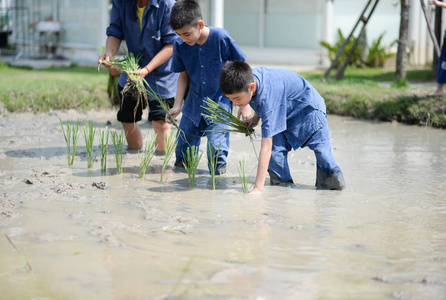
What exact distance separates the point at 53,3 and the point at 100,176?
1085 centimetres

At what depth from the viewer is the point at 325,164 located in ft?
14.6

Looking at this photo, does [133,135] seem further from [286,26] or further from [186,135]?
[286,26]

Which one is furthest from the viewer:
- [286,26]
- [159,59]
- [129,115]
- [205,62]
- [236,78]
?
[286,26]

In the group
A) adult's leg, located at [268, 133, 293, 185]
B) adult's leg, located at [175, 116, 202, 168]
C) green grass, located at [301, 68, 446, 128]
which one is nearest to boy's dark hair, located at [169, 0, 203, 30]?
adult's leg, located at [175, 116, 202, 168]

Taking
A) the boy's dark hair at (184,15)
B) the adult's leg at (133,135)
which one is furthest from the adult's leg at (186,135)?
the boy's dark hair at (184,15)

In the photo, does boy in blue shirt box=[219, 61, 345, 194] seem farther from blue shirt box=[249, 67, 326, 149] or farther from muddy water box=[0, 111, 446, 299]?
muddy water box=[0, 111, 446, 299]

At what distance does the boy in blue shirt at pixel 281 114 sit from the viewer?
3.88 m

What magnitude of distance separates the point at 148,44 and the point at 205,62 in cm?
84

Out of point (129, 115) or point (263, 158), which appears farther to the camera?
point (129, 115)

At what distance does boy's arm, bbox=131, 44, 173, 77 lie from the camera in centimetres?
506

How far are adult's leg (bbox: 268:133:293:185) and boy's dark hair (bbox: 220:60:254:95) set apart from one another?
2.79ft

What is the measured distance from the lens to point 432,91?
792 cm

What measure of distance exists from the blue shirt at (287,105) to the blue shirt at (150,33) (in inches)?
49.3

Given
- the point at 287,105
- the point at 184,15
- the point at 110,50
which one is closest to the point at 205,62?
the point at 184,15
